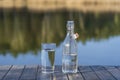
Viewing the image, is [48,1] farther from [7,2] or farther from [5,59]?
[5,59]

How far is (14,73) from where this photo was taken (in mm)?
2805

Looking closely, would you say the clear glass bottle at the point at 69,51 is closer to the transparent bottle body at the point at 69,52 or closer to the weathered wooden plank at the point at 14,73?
the transparent bottle body at the point at 69,52

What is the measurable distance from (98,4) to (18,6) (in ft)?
21.0

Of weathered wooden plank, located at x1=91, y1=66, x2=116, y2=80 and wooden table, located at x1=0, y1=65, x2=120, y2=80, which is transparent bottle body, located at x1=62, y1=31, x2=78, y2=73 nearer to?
wooden table, located at x1=0, y1=65, x2=120, y2=80

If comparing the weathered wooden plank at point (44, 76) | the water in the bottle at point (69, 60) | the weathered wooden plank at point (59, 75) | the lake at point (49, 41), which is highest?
the water in the bottle at point (69, 60)

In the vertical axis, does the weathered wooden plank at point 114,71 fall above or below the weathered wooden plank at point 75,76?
below

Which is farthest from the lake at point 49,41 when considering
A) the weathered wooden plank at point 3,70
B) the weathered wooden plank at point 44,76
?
the weathered wooden plank at point 44,76

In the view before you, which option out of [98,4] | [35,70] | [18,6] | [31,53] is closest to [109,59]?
[31,53]

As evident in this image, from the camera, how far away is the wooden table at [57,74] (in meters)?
2.63

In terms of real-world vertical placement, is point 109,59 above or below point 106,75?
below

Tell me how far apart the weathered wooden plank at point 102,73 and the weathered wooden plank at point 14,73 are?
0.47 metres

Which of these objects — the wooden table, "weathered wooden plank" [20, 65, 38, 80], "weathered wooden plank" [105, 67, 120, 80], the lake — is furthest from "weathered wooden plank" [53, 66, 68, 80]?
the lake

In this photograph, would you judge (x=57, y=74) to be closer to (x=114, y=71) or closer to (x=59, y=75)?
(x=59, y=75)

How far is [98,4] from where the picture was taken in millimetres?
35375
